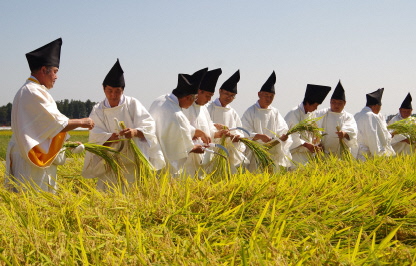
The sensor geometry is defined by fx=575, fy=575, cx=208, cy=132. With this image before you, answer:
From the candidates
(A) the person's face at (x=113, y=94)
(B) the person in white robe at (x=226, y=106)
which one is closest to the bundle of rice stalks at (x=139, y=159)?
(A) the person's face at (x=113, y=94)

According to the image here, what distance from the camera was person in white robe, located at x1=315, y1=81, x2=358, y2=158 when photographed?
29.3 ft

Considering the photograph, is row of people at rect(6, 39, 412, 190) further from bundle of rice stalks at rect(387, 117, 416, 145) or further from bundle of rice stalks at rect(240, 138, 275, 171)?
bundle of rice stalks at rect(387, 117, 416, 145)

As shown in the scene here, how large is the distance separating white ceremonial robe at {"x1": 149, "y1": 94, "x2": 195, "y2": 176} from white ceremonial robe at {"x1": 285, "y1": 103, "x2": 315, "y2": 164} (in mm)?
2382

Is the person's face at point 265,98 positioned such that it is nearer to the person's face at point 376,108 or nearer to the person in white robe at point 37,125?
the person's face at point 376,108

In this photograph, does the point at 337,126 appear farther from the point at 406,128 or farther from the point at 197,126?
the point at 197,126

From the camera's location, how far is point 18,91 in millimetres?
5172

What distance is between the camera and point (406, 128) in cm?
1006

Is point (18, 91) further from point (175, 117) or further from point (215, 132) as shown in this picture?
point (215, 132)

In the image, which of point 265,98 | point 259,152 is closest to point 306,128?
point 265,98

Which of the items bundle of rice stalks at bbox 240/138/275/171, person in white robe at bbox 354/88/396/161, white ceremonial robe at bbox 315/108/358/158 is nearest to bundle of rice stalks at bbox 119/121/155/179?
bundle of rice stalks at bbox 240/138/275/171

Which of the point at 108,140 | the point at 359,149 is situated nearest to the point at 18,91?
the point at 108,140

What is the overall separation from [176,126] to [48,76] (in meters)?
1.66

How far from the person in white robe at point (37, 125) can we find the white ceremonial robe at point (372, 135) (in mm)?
6174

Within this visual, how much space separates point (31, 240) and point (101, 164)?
3.11 metres
